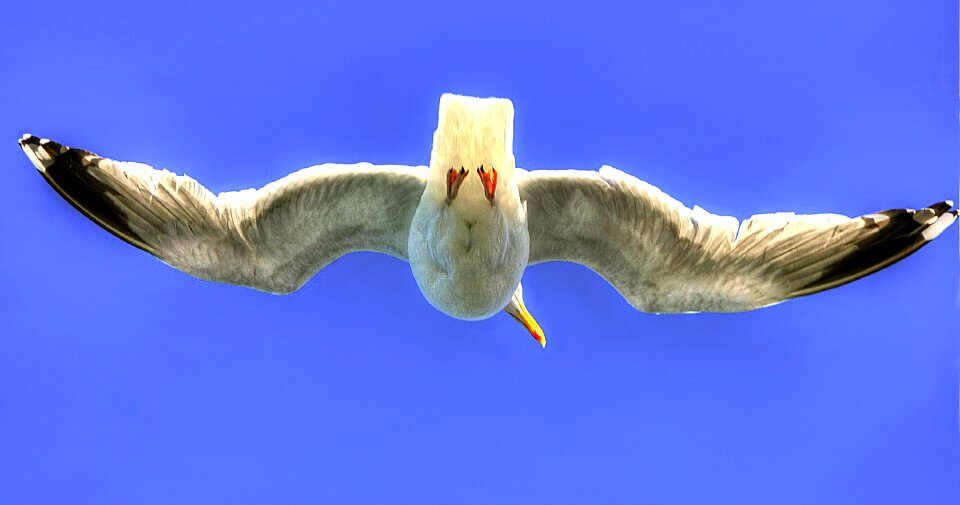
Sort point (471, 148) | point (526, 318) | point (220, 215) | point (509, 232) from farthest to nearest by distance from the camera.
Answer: point (526, 318), point (220, 215), point (509, 232), point (471, 148)

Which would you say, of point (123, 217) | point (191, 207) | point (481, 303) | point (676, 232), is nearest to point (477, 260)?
point (481, 303)

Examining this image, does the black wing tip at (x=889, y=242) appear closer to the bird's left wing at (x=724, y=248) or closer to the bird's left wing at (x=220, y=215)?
the bird's left wing at (x=724, y=248)

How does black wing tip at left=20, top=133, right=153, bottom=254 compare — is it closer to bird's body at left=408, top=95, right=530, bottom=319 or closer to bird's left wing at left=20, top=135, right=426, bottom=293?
bird's left wing at left=20, top=135, right=426, bottom=293

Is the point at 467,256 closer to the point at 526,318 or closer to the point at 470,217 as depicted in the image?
the point at 470,217

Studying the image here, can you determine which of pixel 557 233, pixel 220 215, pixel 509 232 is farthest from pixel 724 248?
pixel 220 215

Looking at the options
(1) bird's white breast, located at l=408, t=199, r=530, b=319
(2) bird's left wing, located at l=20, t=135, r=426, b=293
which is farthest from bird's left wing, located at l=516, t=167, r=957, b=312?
(2) bird's left wing, located at l=20, t=135, r=426, b=293

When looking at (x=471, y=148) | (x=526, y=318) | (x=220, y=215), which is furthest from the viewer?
(x=526, y=318)

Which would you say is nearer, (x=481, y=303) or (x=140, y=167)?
(x=481, y=303)

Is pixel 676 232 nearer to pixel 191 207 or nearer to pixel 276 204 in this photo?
pixel 276 204
